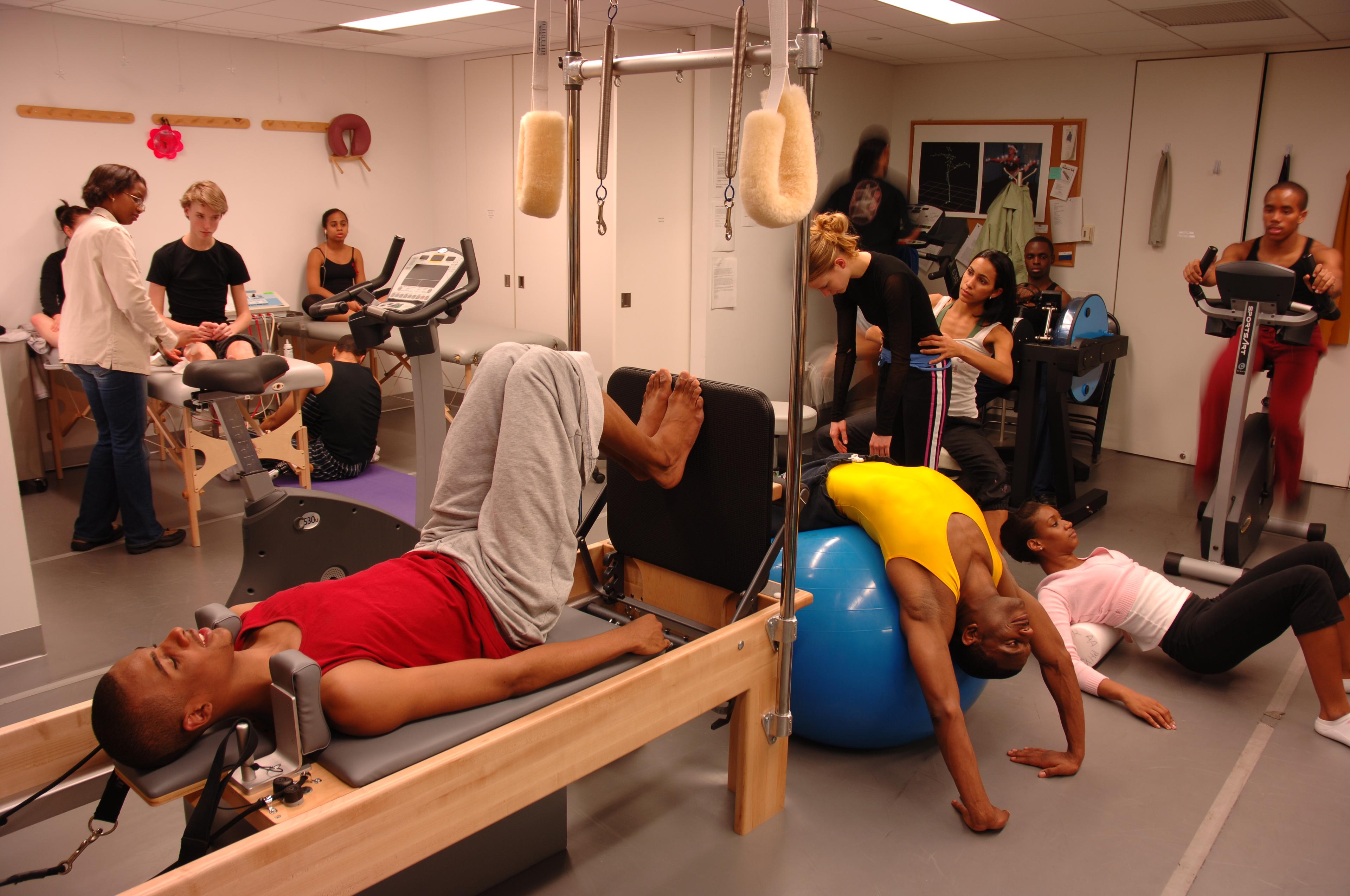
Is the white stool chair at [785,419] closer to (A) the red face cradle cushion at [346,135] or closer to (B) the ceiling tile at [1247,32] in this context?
(B) the ceiling tile at [1247,32]

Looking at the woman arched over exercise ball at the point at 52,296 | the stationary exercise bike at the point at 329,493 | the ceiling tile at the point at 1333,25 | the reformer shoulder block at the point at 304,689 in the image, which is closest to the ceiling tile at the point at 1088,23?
the ceiling tile at the point at 1333,25

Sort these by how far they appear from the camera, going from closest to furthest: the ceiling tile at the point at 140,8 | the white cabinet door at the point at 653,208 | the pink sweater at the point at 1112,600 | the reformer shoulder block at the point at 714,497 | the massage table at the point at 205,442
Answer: the reformer shoulder block at the point at 714,497
the pink sweater at the point at 1112,600
the massage table at the point at 205,442
the ceiling tile at the point at 140,8
the white cabinet door at the point at 653,208

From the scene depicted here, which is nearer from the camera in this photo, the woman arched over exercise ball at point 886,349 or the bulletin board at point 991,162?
the woman arched over exercise ball at point 886,349

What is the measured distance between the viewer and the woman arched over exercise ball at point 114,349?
12.2 ft

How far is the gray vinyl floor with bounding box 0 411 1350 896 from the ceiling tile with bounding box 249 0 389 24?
3.02 meters

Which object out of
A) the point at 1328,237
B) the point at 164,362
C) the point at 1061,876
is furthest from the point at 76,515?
the point at 1328,237

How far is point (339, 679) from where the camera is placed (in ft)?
5.46

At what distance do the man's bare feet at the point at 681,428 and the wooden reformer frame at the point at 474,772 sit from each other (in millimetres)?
376

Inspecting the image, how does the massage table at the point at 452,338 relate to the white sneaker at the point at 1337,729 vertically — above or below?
above

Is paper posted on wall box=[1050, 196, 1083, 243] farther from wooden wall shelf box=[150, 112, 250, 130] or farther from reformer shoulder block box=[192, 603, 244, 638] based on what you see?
reformer shoulder block box=[192, 603, 244, 638]

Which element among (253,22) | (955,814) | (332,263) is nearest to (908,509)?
(955,814)

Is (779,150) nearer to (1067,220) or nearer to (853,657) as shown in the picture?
(853,657)

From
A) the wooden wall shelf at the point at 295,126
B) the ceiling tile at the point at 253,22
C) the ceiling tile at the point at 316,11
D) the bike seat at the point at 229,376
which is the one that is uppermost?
the ceiling tile at the point at 253,22

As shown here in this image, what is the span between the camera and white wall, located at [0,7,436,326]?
5141 mm
